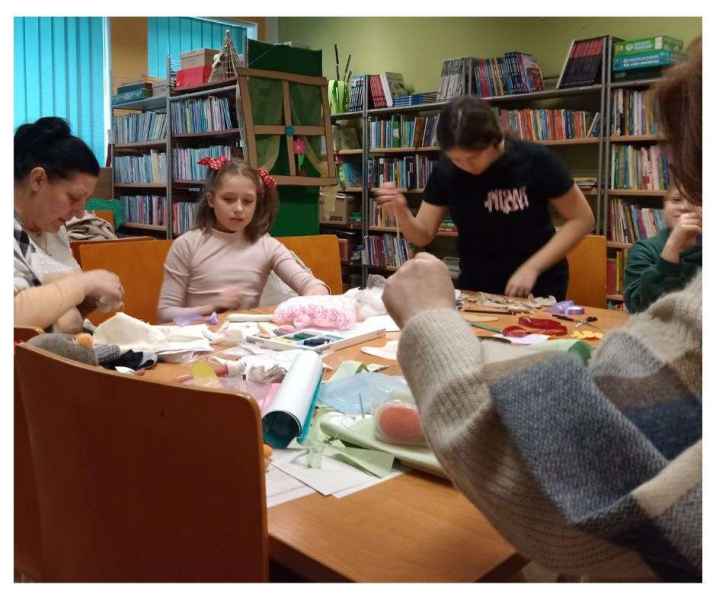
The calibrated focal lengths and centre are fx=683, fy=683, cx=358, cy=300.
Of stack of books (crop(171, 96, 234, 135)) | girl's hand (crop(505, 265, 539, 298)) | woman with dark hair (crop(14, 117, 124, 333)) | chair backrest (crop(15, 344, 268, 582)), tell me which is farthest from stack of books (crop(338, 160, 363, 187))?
chair backrest (crop(15, 344, 268, 582))

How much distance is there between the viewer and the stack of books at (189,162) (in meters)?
4.96

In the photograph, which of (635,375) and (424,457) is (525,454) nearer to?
(635,375)

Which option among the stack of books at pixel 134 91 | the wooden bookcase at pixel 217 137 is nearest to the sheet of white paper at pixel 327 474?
the wooden bookcase at pixel 217 137

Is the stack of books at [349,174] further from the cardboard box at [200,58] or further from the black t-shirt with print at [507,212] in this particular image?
the black t-shirt with print at [507,212]

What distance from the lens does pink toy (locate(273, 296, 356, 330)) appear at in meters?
1.70

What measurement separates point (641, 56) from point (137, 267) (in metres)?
2.78

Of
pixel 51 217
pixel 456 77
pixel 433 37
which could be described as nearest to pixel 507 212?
pixel 51 217

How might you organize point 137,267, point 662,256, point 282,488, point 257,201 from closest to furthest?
1. point 282,488
2. point 662,256
3. point 137,267
4. point 257,201

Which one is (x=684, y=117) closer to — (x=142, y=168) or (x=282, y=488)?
(x=282, y=488)

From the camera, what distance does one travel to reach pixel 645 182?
370 centimetres

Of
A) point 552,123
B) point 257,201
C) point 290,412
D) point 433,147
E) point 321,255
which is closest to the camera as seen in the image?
point 290,412

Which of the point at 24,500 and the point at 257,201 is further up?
the point at 257,201

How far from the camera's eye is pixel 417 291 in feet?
2.30
